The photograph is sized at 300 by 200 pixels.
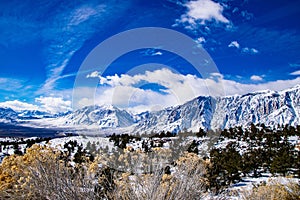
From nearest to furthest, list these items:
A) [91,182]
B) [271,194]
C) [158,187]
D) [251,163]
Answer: [158,187] < [91,182] < [271,194] < [251,163]

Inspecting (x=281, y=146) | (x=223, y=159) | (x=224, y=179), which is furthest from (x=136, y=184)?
(x=281, y=146)

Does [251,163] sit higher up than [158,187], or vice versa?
[158,187]

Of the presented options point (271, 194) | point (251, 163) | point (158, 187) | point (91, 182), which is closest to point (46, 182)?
point (91, 182)

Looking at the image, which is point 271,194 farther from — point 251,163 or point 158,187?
point 251,163

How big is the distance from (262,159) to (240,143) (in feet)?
45.9

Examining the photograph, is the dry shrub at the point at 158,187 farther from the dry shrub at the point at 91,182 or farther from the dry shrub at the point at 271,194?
the dry shrub at the point at 271,194

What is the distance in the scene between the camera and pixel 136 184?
219 inches

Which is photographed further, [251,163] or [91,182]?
[251,163]

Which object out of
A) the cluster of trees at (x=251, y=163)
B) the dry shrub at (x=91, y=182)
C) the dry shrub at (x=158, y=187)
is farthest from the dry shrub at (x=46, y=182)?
the cluster of trees at (x=251, y=163)

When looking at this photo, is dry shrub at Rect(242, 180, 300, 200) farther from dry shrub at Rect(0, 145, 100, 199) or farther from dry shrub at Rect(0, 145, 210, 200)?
dry shrub at Rect(0, 145, 100, 199)

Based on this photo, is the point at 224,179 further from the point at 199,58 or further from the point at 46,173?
the point at 46,173

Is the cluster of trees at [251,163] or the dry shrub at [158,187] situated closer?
the dry shrub at [158,187]

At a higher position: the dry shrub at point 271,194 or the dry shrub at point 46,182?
the dry shrub at point 46,182

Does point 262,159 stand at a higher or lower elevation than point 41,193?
lower
